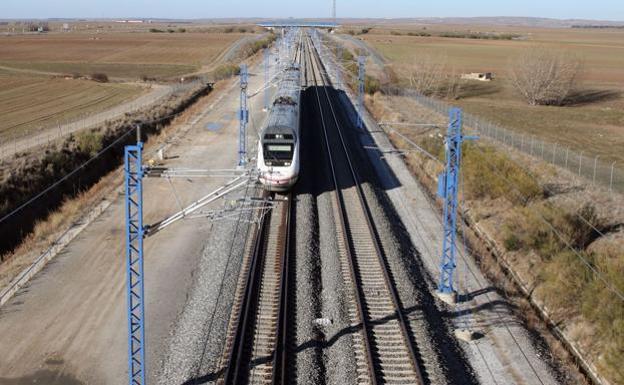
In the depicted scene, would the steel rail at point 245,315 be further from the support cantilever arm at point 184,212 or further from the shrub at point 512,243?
the shrub at point 512,243

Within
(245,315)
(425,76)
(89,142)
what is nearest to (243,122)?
(89,142)

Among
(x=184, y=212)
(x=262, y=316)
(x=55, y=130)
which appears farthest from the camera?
(x=55, y=130)

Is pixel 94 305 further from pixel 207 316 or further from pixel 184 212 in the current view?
pixel 184 212

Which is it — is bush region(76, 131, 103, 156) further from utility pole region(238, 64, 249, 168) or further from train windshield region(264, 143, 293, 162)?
train windshield region(264, 143, 293, 162)

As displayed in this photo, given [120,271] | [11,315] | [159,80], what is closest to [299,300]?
[120,271]

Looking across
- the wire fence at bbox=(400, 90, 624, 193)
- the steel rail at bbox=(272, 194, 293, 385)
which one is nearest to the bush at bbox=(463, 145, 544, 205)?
the wire fence at bbox=(400, 90, 624, 193)

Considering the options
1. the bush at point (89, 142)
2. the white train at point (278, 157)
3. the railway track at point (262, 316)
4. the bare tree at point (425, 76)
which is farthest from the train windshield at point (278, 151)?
the bare tree at point (425, 76)

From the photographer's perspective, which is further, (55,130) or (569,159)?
(55,130)
